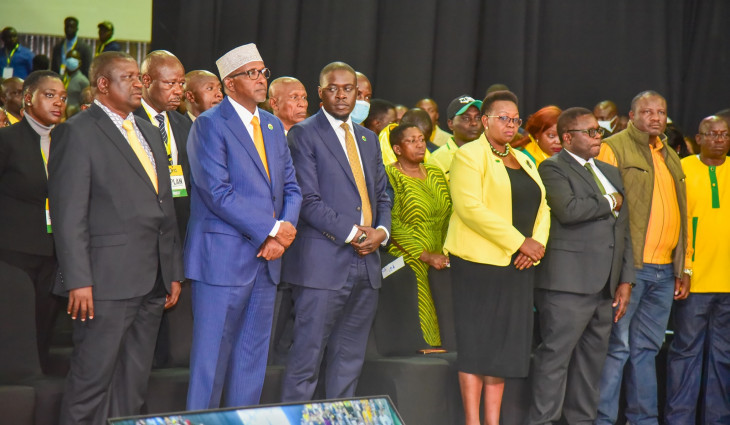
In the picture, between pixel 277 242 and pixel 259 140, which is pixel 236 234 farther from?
pixel 259 140

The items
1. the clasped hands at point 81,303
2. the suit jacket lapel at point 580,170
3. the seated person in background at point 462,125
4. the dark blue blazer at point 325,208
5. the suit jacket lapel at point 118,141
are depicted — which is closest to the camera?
the clasped hands at point 81,303

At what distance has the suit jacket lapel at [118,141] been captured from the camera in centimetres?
365

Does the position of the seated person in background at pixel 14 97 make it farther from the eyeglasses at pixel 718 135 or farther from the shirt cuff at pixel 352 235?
the eyeglasses at pixel 718 135

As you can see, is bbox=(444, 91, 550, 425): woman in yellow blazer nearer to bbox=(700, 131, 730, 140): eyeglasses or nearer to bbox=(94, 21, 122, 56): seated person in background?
bbox=(700, 131, 730, 140): eyeglasses

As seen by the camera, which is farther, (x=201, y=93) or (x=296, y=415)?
(x=201, y=93)

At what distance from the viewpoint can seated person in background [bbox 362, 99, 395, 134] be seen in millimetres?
6047

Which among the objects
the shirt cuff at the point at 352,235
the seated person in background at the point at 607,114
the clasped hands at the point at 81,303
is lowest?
the clasped hands at the point at 81,303

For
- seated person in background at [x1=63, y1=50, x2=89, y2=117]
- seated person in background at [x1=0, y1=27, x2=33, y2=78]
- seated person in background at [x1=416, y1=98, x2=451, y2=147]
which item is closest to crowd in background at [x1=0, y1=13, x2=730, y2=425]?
seated person in background at [x1=416, y1=98, x2=451, y2=147]

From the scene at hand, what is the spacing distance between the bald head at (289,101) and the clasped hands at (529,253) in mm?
1614

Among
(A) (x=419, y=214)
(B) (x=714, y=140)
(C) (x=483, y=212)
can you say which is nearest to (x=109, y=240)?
(C) (x=483, y=212)

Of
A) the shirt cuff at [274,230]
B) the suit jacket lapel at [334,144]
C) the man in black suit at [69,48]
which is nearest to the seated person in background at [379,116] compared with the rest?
the suit jacket lapel at [334,144]

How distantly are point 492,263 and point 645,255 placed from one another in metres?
1.13

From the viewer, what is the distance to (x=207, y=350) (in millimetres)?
3756

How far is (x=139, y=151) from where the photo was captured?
148 inches
